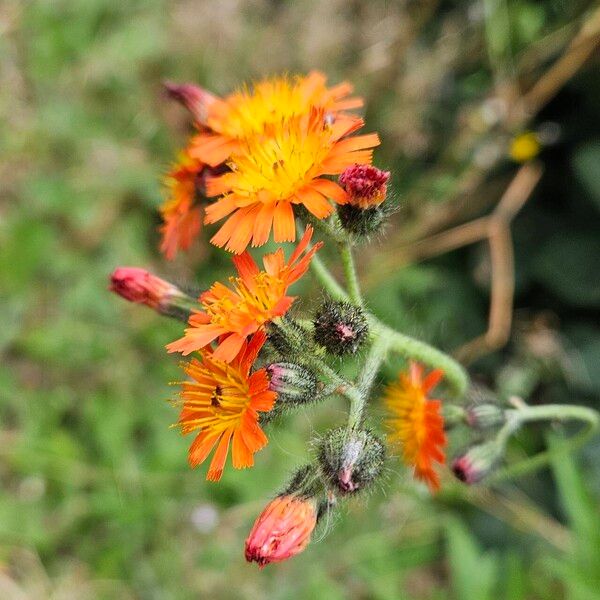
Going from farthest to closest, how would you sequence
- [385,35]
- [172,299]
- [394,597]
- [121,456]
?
[385,35], [121,456], [394,597], [172,299]

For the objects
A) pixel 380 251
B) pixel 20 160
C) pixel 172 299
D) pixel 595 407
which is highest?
pixel 172 299

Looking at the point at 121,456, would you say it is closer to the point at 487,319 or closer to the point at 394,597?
the point at 394,597

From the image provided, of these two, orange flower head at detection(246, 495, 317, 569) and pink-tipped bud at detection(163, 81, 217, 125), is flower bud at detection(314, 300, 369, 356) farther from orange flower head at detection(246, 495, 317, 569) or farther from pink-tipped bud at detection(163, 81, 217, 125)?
pink-tipped bud at detection(163, 81, 217, 125)

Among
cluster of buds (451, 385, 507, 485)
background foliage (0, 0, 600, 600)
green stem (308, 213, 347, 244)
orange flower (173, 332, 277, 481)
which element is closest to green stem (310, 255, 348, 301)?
green stem (308, 213, 347, 244)

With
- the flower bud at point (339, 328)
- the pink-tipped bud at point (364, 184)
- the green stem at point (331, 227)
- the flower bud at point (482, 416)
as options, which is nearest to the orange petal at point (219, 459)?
the flower bud at point (339, 328)

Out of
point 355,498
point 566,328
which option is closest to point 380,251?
point 566,328

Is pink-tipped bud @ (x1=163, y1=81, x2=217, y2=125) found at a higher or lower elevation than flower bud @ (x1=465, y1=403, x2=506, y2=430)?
higher

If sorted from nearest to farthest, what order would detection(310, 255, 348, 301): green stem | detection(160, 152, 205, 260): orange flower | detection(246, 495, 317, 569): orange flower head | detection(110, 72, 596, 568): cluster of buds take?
detection(246, 495, 317, 569): orange flower head
detection(110, 72, 596, 568): cluster of buds
detection(310, 255, 348, 301): green stem
detection(160, 152, 205, 260): orange flower

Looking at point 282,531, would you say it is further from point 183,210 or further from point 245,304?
point 183,210
